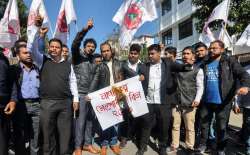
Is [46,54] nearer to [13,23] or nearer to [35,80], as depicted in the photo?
[35,80]

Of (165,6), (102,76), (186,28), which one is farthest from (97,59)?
(165,6)

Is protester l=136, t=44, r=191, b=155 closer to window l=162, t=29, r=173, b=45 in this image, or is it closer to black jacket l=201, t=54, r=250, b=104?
black jacket l=201, t=54, r=250, b=104

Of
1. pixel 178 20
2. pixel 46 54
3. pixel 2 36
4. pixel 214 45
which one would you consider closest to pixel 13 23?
pixel 2 36

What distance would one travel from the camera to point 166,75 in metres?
5.73

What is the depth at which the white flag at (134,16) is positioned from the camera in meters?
6.75

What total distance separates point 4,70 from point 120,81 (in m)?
2.23

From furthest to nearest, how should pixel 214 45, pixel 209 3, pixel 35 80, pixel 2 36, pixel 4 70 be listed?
pixel 209 3
pixel 2 36
pixel 214 45
pixel 35 80
pixel 4 70

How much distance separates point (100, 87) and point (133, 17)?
176 centimetres

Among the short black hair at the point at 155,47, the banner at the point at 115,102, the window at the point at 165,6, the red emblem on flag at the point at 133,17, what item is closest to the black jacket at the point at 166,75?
the banner at the point at 115,102

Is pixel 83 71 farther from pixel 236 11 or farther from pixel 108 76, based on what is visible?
pixel 236 11

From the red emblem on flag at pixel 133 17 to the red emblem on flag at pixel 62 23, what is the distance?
138cm

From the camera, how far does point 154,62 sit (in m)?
5.78

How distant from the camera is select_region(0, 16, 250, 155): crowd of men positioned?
5.06m

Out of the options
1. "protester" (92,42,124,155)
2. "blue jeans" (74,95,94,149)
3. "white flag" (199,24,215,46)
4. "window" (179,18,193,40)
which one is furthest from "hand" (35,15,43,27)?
A: "window" (179,18,193,40)
